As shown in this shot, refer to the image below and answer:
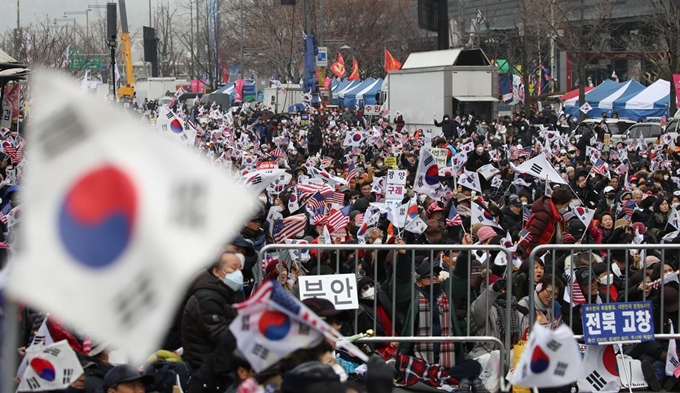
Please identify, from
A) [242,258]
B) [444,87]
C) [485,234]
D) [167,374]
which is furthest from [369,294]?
[444,87]

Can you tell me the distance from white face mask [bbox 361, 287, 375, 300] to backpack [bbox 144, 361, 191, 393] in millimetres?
1721

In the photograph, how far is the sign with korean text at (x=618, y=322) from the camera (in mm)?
7547

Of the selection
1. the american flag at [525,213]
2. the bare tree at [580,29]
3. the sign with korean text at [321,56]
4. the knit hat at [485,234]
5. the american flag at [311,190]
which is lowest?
the american flag at [525,213]

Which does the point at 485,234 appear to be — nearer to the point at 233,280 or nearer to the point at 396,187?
the point at 396,187

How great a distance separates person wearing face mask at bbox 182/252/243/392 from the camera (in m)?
6.41

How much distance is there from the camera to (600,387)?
25.2 feet

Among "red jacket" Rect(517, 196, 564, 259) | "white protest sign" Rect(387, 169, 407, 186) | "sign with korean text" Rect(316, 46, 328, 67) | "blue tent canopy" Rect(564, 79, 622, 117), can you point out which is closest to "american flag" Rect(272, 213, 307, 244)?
"red jacket" Rect(517, 196, 564, 259)

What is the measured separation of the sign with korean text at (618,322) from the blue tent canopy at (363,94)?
4732 centimetres

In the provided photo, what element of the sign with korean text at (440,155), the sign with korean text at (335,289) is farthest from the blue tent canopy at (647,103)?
the sign with korean text at (335,289)

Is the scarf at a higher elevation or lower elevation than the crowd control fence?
lower

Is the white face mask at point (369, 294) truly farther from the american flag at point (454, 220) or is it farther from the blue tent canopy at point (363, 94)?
the blue tent canopy at point (363, 94)

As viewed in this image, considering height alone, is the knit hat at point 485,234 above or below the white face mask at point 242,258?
below

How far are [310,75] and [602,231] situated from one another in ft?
108

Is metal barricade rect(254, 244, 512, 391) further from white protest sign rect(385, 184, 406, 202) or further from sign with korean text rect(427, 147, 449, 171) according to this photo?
sign with korean text rect(427, 147, 449, 171)
